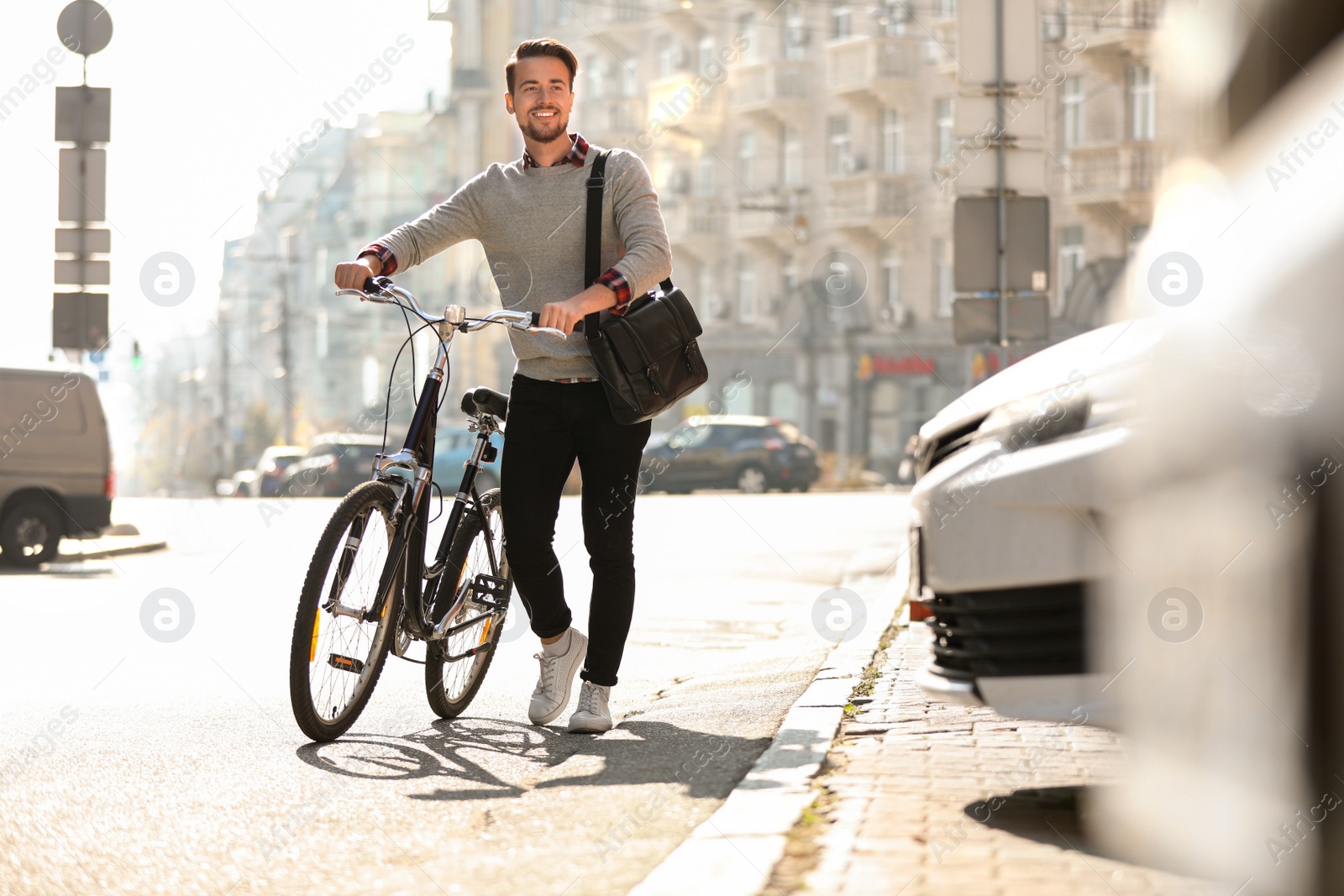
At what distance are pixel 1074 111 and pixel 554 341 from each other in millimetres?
35471

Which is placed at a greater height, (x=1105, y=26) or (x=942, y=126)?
(x=1105, y=26)

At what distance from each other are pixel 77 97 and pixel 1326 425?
1606cm

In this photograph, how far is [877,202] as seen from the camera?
140 ft

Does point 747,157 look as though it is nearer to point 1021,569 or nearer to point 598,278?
point 598,278

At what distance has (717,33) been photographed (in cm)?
4788

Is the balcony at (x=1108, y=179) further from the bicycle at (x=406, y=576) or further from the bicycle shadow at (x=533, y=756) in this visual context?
the bicycle shadow at (x=533, y=756)

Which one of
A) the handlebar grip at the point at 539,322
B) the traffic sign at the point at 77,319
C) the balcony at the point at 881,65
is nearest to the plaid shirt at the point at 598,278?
the handlebar grip at the point at 539,322

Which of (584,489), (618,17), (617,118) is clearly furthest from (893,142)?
(584,489)

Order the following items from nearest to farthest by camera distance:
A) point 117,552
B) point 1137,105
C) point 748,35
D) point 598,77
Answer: point 117,552
point 1137,105
point 748,35
point 598,77

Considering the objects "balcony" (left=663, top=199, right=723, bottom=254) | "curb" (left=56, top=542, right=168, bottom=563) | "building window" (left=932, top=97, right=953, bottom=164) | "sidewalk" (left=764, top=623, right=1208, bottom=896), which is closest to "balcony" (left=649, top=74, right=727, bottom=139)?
"balcony" (left=663, top=199, right=723, bottom=254)

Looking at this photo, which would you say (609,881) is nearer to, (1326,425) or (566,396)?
(1326,425)

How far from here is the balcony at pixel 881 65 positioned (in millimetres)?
42406

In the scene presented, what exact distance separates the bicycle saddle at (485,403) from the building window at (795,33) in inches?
1651

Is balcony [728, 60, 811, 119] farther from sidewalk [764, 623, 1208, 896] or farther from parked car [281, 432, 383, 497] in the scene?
sidewalk [764, 623, 1208, 896]
